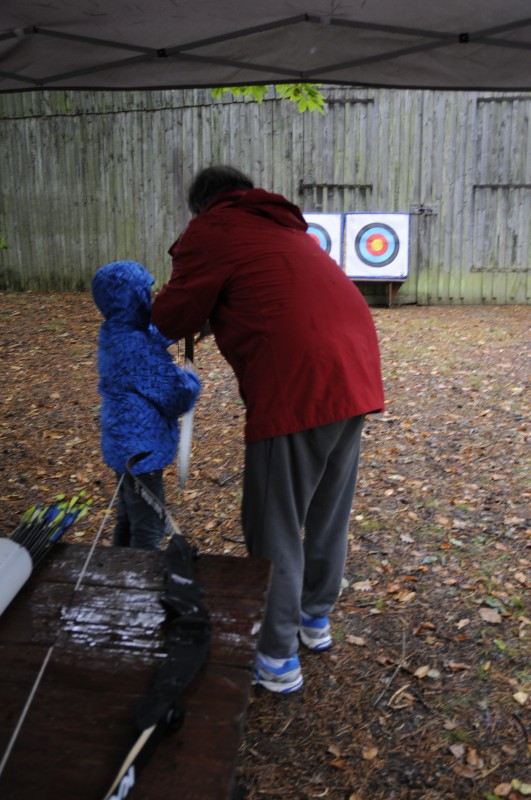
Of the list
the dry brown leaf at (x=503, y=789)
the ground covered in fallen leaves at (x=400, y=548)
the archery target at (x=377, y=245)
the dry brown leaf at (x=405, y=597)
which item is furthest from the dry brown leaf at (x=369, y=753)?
the archery target at (x=377, y=245)

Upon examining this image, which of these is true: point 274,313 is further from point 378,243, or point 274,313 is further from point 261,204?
point 378,243

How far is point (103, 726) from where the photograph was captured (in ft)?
3.60

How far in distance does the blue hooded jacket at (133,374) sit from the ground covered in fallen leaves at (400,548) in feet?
3.37

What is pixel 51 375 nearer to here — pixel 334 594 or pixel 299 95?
pixel 299 95

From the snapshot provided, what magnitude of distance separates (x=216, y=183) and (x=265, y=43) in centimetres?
106

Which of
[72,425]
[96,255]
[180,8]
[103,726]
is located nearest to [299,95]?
[180,8]

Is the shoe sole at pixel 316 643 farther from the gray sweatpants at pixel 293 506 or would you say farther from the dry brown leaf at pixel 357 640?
the gray sweatpants at pixel 293 506

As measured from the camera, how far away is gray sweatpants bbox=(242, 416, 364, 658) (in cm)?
198

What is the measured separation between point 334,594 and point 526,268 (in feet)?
25.7

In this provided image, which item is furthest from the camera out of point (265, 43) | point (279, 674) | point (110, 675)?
point (265, 43)

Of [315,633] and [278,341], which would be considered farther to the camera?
[315,633]

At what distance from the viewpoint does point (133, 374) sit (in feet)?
7.94

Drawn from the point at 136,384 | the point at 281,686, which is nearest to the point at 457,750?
the point at 281,686

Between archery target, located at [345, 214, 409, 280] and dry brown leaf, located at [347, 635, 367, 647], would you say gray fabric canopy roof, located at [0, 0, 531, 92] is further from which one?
archery target, located at [345, 214, 409, 280]
